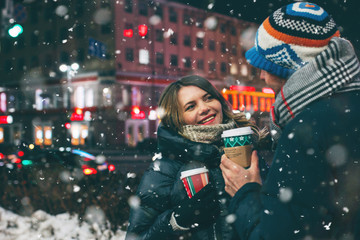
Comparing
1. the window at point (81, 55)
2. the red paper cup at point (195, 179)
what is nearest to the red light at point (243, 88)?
the window at point (81, 55)

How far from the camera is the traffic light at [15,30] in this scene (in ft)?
22.0

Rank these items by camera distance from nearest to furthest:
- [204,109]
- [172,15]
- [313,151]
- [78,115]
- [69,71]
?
[313,151] < [204,109] < [78,115] < [69,71] < [172,15]

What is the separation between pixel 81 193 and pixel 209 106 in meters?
4.87

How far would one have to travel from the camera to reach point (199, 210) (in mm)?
2197

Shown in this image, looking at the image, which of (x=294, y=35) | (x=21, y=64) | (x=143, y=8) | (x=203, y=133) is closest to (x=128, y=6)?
(x=143, y=8)

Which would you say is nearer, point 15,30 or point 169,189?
point 169,189

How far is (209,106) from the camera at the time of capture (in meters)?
2.89

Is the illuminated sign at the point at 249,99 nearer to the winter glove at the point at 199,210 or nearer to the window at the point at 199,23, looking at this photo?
the window at the point at 199,23

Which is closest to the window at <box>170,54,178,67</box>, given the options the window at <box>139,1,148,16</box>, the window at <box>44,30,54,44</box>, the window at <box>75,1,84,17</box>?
the window at <box>139,1,148,16</box>

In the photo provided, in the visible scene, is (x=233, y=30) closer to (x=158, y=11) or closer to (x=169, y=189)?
(x=158, y=11)

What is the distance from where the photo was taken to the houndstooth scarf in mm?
1470

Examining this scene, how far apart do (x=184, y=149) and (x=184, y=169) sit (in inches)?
6.6

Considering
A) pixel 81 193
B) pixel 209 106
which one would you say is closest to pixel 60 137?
pixel 81 193

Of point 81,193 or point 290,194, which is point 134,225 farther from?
point 81,193
